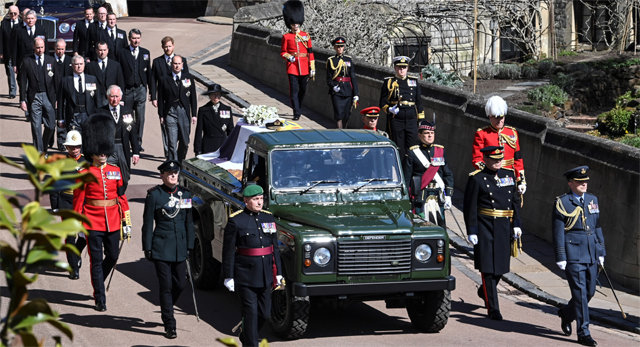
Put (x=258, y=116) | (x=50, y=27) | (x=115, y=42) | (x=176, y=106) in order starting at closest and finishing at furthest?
(x=258, y=116) < (x=176, y=106) < (x=115, y=42) < (x=50, y=27)

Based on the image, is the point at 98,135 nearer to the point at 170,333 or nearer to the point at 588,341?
the point at 170,333

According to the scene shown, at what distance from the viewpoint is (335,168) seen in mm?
11648

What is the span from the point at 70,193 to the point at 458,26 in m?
24.6

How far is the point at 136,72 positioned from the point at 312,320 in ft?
29.1

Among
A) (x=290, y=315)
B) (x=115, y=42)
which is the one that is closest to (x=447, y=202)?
(x=290, y=315)

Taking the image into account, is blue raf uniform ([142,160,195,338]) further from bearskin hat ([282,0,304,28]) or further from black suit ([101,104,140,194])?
bearskin hat ([282,0,304,28])

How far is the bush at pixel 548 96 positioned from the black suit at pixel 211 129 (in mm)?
10606

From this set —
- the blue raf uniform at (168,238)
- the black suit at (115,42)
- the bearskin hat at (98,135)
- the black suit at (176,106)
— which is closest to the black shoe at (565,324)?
the blue raf uniform at (168,238)

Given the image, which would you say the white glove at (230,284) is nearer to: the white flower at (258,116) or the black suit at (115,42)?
the white flower at (258,116)

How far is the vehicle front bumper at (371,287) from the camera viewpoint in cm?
1020

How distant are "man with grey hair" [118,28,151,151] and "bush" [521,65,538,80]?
14.0 meters

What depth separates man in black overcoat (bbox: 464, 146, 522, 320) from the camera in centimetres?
1189

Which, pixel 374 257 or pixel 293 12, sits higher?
pixel 293 12

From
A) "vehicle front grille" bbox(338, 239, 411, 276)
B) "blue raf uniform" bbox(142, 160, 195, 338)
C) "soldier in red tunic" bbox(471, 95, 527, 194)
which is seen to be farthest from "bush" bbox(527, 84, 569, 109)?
"blue raf uniform" bbox(142, 160, 195, 338)
